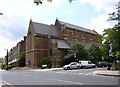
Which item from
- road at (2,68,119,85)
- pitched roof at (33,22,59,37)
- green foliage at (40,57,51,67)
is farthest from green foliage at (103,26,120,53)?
pitched roof at (33,22,59,37)

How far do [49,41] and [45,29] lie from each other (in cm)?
643

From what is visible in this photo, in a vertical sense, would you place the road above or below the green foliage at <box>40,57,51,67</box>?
below

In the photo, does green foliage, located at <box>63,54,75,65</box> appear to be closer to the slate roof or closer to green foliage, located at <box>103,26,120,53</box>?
the slate roof

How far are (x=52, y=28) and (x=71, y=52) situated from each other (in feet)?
70.8

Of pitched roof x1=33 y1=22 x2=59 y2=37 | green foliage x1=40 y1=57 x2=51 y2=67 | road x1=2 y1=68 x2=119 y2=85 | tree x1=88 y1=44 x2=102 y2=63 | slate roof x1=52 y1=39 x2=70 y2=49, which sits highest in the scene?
pitched roof x1=33 y1=22 x2=59 y2=37

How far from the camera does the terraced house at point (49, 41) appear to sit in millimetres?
83812

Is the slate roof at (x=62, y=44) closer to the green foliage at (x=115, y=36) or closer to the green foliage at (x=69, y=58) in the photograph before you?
the green foliage at (x=69, y=58)

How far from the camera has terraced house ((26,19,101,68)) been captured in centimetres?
8381

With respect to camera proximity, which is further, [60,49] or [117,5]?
[60,49]

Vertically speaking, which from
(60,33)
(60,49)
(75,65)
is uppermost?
(60,33)

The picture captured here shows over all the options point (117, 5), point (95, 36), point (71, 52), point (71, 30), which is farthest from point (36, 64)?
point (117, 5)

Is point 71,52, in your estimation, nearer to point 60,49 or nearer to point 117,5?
point 60,49

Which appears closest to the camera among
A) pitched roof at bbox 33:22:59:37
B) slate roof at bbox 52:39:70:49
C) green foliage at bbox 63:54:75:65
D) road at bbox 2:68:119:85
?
road at bbox 2:68:119:85

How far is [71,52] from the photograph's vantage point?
76.9 m
